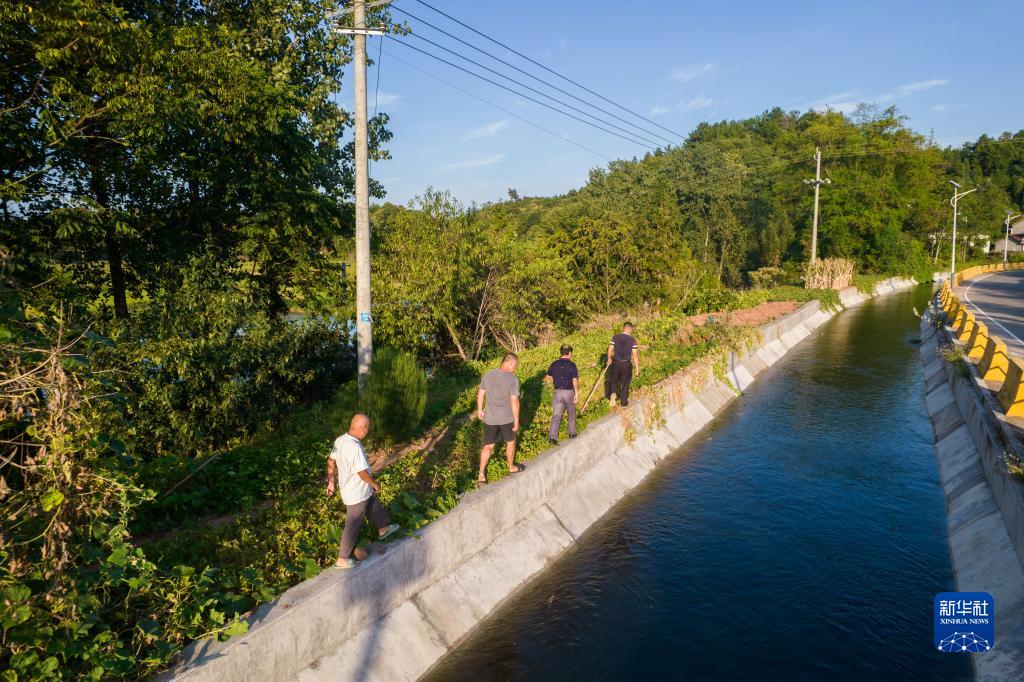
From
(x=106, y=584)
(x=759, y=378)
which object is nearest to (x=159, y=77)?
(x=106, y=584)

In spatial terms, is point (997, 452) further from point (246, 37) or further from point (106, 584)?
point (246, 37)

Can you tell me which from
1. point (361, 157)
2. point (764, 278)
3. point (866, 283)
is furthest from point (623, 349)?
point (866, 283)

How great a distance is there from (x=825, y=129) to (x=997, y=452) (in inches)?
3256

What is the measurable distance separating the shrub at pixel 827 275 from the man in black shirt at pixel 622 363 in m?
40.3

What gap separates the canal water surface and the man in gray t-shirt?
208cm

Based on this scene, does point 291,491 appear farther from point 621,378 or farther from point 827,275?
point 827,275

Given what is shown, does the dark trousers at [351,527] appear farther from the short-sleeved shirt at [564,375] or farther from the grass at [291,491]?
the short-sleeved shirt at [564,375]

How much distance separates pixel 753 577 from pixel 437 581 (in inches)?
179

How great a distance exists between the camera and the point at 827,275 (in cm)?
4950

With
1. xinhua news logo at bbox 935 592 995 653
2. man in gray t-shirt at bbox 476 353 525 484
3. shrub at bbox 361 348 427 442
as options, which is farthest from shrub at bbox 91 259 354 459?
xinhua news logo at bbox 935 592 995 653

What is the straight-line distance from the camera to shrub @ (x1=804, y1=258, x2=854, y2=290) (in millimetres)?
49031

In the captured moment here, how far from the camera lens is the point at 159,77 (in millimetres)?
10836

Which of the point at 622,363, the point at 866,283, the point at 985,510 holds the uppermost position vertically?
the point at 866,283

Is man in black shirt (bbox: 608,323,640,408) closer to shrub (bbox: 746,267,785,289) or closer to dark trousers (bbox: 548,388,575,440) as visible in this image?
dark trousers (bbox: 548,388,575,440)
